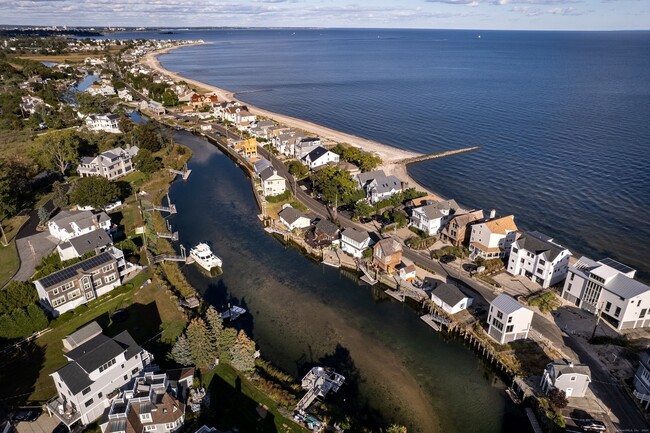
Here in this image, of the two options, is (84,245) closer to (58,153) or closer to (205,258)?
(205,258)

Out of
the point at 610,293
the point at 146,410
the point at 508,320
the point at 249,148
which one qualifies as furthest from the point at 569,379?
the point at 249,148

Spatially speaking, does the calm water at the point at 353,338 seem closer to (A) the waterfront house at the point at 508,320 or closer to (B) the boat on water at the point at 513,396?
(B) the boat on water at the point at 513,396

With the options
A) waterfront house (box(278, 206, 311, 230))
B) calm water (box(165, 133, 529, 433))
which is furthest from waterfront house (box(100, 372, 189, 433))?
waterfront house (box(278, 206, 311, 230))

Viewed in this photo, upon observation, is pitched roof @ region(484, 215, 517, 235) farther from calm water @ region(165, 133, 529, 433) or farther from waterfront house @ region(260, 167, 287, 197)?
waterfront house @ region(260, 167, 287, 197)

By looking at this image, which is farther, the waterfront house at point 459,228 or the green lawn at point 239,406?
the waterfront house at point 459,228

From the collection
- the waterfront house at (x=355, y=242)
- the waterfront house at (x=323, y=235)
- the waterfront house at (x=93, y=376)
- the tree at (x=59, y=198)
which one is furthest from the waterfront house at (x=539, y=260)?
the tree at (x=59, y=198)
